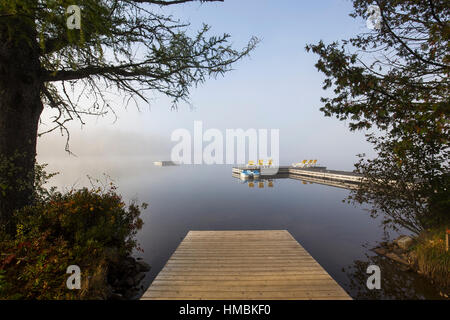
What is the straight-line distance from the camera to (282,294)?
3348mm

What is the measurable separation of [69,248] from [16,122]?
11.4 feet

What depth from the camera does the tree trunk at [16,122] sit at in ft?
15.5

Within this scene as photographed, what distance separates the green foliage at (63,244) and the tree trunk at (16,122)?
44 centimetres

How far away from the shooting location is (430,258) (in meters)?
4.86

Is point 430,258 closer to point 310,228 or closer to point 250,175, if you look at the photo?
point 310,228

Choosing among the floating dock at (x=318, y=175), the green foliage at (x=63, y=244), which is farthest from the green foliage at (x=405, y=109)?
the floating dock at (x=318, y=175)

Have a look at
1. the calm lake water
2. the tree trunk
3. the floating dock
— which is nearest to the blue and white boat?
the floating dock

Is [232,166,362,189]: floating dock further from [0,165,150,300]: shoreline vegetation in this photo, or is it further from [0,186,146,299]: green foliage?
[0,186,146,299]: green foliage

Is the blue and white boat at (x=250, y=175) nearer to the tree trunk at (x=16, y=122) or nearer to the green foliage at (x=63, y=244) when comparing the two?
the green foliage at (x=63, y=244)

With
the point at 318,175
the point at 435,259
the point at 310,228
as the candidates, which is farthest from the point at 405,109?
the point at 318,175

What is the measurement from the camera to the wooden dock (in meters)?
3.37
